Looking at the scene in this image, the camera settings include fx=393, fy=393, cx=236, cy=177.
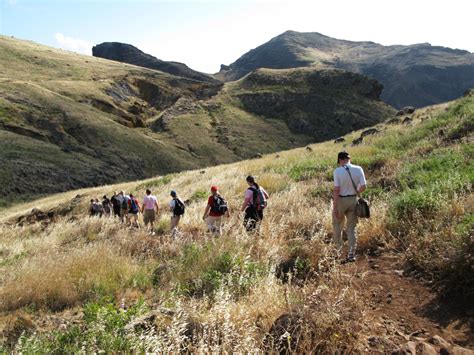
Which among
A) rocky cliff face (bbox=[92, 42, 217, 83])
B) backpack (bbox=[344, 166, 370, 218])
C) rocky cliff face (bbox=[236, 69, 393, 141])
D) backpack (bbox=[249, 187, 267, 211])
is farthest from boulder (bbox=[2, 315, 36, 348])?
rocky cliff face (bbox=[92, 42, 217, 83])

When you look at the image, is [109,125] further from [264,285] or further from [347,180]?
[264,285]

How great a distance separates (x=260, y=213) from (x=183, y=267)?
3323 millimetres

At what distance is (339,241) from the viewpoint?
672cm

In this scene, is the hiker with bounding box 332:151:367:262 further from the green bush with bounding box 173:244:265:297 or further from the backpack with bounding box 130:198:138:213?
the backpack with bounding box 130:198:138:213

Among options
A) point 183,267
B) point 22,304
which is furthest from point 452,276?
point 22,304

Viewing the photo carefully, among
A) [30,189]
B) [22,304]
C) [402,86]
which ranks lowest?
[30,189]

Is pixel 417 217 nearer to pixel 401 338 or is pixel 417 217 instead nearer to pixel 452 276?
pixel 452 276

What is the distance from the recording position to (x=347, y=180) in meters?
6.79

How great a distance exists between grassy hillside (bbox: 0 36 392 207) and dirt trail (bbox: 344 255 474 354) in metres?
36.7

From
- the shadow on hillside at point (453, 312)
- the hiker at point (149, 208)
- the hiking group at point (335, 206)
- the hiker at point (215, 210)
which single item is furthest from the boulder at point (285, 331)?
the hiker at point (149, 208)

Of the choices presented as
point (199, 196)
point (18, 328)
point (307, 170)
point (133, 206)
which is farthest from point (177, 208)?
point (18, 328)

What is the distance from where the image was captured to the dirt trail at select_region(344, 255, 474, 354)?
3.52 metres

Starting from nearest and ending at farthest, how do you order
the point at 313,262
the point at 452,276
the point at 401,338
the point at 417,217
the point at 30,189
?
the point at 401,338, the point at 452,276, the point at 313,262, the point at 417,217, the point at 30,189

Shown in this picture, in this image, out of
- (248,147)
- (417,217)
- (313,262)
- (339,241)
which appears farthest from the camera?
(248,147)
